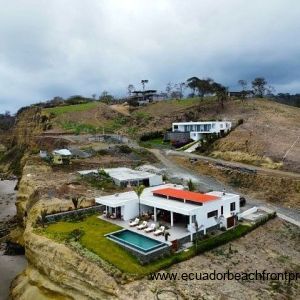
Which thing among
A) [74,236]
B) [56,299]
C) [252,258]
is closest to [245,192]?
[252,258]

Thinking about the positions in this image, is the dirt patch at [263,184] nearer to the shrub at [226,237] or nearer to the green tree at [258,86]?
the shrub at [226,237]

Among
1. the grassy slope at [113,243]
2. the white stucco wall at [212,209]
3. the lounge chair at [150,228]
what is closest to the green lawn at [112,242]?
the grassy slope at [113,243]

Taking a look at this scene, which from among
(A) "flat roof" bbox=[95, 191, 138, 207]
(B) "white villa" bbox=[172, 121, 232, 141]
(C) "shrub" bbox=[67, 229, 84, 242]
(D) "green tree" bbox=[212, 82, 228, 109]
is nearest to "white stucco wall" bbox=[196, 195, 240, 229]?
(A) "flat roof" bbox=[95, 191, 138, 207]

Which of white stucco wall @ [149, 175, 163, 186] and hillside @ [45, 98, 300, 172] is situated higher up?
hillside @ [45, 98, 300, 172]

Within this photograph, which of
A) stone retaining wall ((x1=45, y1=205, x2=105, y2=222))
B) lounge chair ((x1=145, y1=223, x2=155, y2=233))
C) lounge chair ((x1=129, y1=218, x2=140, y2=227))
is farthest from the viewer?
stone retaining wall ((x1=45, y1=205, x2=105, y2=222))

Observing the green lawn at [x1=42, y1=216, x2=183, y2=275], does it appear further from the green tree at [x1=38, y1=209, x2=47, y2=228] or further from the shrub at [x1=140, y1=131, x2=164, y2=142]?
the shrub at [x1=140, y1=131, x2=164, y2=142]

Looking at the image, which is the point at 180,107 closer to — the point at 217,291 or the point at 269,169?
the point at 269,169

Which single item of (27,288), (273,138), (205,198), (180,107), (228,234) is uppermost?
(180,107)
